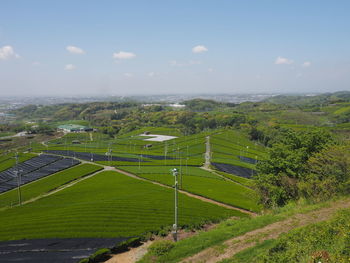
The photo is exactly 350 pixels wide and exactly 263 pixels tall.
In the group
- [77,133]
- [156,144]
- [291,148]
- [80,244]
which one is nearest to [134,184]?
[80,244]

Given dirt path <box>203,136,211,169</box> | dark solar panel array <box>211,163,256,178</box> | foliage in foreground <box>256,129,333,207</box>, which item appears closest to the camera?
foliage in foreground <box>256,129,333,207</box>

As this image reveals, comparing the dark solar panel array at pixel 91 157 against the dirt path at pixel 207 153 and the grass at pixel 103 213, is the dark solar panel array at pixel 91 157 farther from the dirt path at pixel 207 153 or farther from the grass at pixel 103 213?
the grass at pixel 103 213

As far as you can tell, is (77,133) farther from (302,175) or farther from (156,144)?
(302,175)

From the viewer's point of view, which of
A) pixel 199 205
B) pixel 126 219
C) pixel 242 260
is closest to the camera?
pixel 242 260

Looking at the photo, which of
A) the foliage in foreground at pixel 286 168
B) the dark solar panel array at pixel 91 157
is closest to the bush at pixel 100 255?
the foliage in foreground at pixel 286 168

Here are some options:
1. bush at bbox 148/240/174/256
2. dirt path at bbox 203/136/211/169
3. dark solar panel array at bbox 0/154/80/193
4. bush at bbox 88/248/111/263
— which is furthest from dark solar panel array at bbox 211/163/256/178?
bush at bbox 88/248/111/263

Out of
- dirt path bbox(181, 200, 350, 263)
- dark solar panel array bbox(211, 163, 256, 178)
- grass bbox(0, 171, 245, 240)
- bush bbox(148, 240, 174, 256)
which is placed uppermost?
dirt path bbox(181, 200, 350, 263)

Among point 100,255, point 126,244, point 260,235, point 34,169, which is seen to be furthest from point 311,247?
point 34,169

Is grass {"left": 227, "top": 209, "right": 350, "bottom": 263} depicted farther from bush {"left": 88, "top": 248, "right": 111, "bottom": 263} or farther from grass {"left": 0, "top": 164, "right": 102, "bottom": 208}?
grass {"left": 0, "top": 164, "right": 102, "bottom": 208}
